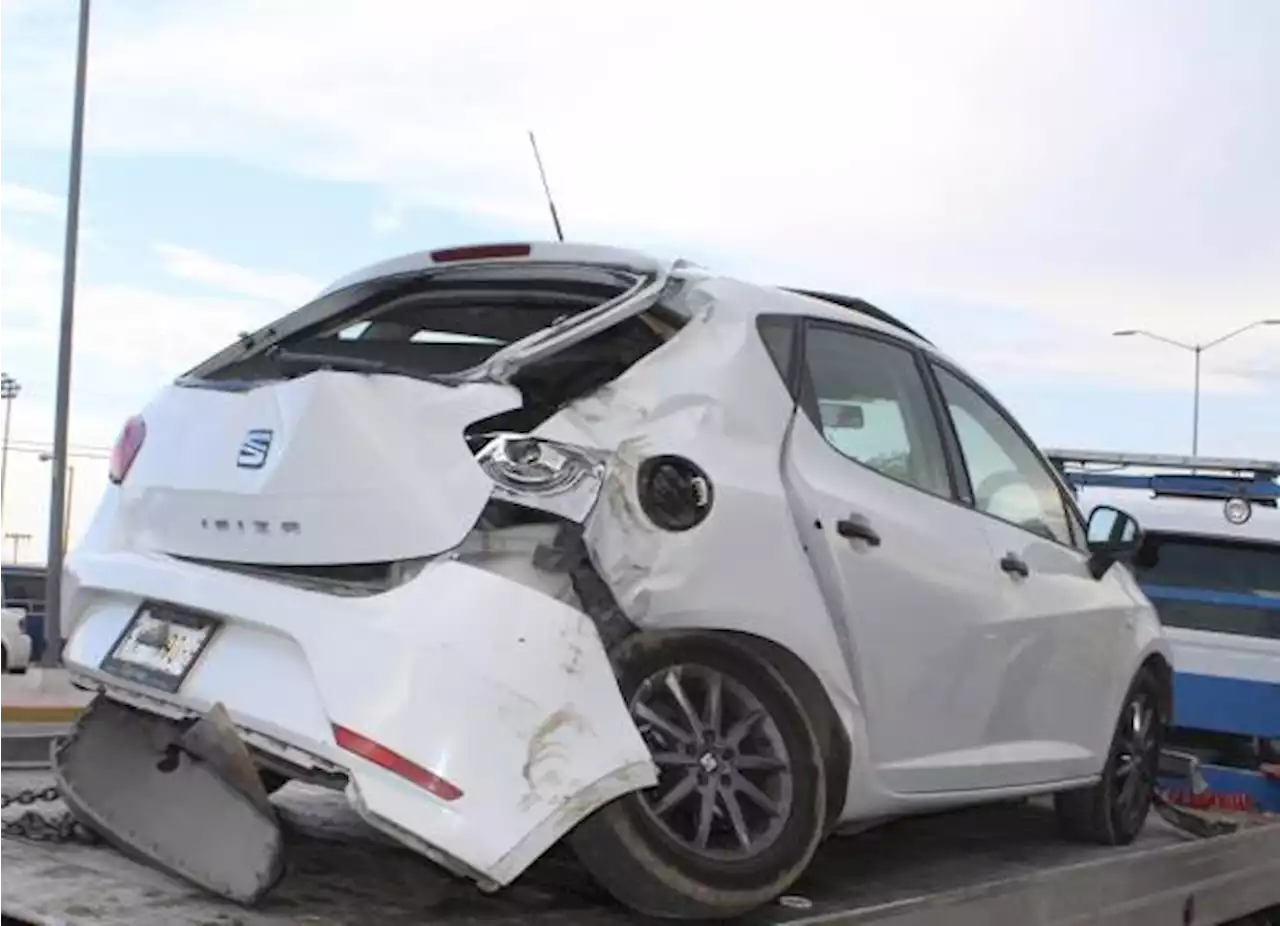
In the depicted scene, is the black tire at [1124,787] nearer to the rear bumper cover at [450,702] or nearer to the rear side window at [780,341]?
the rear side window at [780,341]

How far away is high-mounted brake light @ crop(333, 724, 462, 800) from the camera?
120 inches

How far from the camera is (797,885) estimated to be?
3957 mm

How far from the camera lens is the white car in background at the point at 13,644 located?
2608cm

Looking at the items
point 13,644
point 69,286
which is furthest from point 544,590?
point 13,644

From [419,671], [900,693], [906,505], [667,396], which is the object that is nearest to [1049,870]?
[900,693]

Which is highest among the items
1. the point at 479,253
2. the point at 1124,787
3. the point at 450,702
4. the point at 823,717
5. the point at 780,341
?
the point at 479,253

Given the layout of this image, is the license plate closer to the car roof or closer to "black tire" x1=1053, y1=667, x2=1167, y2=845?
the car roof

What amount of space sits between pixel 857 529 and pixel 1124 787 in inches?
76.7

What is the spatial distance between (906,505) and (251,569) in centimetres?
166

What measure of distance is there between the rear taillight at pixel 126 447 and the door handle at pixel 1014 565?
228cm

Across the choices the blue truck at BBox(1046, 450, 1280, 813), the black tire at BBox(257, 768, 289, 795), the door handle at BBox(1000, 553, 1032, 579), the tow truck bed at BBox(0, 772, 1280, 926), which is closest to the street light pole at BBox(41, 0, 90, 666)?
the blue truck at BBox(1046, 450, 1280, 813)

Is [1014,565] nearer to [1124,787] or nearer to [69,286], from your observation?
[1124,787]

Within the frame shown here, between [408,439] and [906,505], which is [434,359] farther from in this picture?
[906,505]

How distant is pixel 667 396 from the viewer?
3.72m
